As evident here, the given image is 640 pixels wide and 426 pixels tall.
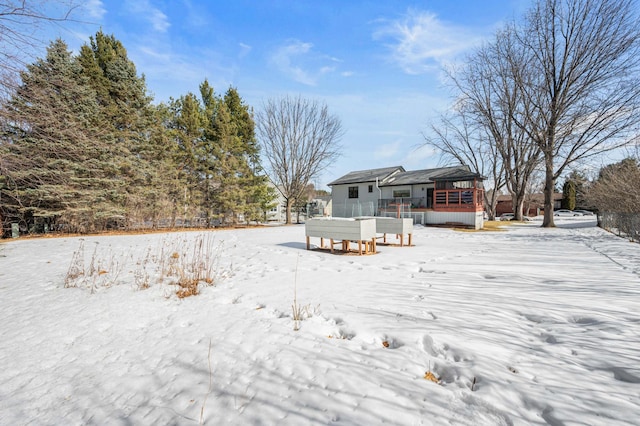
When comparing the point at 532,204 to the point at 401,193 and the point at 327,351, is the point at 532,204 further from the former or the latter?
the point at 327,351

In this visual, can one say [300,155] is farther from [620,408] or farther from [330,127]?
[620,408]

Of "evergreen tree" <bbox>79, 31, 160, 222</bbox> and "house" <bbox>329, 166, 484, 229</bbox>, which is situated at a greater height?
"evergreen tree" <bbox>79, 31, 160, 222</bbox>

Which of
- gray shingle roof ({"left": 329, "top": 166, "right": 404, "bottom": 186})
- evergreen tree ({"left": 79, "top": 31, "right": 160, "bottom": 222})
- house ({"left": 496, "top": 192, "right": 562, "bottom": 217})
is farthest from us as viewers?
house ({"left": 496, "top": 192, "right": 562, "bottom": 217})

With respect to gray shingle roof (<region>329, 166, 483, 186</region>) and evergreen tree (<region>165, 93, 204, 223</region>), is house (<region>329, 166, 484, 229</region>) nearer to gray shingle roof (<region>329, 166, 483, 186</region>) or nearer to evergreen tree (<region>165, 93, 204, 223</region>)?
gray shingle roof (<region>329, 166, 483, 186</region>)

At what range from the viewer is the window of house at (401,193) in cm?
2662

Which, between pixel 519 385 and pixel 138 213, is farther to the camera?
pixel 138 213

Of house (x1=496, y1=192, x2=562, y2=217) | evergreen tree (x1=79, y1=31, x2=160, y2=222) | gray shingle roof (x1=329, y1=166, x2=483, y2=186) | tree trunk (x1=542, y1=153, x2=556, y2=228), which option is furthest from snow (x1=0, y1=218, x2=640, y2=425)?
house (x1=496, y1=192, x2=562, y2=217)

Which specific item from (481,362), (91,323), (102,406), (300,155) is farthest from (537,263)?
(300,155)

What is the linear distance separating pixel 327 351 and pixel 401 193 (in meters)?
26.0

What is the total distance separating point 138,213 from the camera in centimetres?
1706

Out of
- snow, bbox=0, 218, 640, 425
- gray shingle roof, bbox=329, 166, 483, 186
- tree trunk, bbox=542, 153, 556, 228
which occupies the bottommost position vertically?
snow, bbox=0, 218, 640, 425

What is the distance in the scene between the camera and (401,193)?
27016 millimetres

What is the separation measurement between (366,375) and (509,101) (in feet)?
77.5

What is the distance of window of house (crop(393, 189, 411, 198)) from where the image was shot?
2662cm
